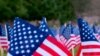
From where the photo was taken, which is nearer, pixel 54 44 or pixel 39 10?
pixel 54 44

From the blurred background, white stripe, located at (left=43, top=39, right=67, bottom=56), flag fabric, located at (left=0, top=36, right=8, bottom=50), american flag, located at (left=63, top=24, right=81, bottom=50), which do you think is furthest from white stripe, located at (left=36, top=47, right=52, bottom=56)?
the blurred background

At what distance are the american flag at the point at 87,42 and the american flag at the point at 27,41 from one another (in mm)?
1690

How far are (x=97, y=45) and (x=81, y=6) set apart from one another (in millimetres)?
70979

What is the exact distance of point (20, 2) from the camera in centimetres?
6275

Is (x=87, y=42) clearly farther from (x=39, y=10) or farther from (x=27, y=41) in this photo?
(x=39, y=10)

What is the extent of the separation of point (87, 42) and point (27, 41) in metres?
1.99

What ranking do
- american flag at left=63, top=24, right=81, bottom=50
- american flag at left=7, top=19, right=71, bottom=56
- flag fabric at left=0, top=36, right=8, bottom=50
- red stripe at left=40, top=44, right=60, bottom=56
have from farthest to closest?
1. american flag at left=63, top=24, right=81, bottom=50
2. flag fabric at left=0, top=36, right=8, bottom=50
3. red stripe at left=40, top=44, right=60, bottom=56
4. american flag at left=7, top=19, right=71, bottom=56

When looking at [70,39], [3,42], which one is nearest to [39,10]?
[70,39]

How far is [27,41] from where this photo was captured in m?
8.07

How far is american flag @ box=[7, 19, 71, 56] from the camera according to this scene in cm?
802

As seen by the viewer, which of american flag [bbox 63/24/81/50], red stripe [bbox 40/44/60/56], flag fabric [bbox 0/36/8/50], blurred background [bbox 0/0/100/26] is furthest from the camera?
blurred background [bbox 0/0/100/26]

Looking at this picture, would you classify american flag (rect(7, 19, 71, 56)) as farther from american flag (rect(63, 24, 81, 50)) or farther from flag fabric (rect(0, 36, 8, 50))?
flag fabric (rect(0, 36, 8, 50))

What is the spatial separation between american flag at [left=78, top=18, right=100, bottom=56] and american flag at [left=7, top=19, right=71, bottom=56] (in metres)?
1.69

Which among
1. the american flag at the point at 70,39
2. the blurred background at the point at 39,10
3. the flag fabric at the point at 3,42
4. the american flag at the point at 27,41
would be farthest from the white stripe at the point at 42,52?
the blurred background at the point at 39,10
